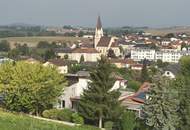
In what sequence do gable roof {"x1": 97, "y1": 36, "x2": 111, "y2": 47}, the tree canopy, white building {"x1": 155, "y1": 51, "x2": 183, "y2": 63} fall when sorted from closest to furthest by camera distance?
the tree canopy < white building {"x1": 155, "y1": 51, "x2": 183, "y2": 63} < gable roof {"x1": 97, "y1": 36, "x2": 111, "y2": 47}

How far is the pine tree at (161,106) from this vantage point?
26.6 metres

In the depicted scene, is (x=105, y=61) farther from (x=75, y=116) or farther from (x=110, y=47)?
(x=110, y=47)

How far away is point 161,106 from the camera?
87.8ft

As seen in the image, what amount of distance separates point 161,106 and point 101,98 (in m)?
6.43

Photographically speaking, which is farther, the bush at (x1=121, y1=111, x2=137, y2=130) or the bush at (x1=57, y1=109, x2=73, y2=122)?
the bush at (x1=57, y1=109, x2=73, y2=122)

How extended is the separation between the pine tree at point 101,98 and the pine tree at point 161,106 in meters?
5.19

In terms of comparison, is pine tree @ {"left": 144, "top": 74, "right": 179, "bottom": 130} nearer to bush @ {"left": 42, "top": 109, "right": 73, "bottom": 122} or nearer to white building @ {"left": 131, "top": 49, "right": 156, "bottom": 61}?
bush @ {"left": 42, "top": 109, "right": 73, "bottom": 122}

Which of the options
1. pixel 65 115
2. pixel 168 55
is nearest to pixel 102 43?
pixel 168 55

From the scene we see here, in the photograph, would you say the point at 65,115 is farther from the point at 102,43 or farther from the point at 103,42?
the point at 102,43

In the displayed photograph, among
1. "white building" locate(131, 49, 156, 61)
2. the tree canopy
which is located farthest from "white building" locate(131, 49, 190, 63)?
the tree canopy

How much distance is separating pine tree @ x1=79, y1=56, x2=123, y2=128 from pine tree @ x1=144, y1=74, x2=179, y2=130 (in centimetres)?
519

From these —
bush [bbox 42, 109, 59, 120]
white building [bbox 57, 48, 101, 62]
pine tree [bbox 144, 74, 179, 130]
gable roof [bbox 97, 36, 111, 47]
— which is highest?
pine tree [bbox 144, 74, 179, 130]

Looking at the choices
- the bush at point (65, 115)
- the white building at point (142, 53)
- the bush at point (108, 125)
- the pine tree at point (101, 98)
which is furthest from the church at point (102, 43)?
the bush at point (108, 125)

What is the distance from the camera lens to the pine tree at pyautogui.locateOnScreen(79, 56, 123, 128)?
106ft
